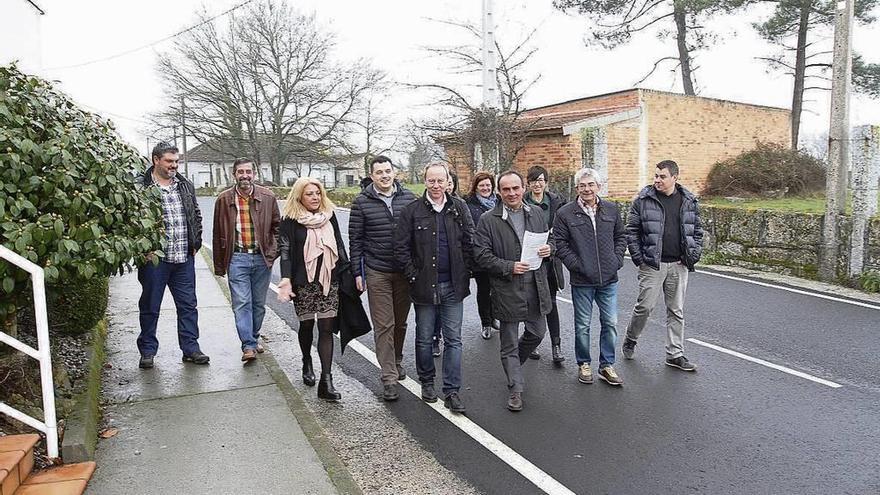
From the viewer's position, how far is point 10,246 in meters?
3.54

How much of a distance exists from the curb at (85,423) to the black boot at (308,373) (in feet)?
5.13

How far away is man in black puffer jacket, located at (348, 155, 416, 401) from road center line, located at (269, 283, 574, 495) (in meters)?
0.37

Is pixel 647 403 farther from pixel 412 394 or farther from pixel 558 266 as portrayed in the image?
pixel 412 394

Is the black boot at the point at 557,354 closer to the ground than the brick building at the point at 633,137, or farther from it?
closer to the ground

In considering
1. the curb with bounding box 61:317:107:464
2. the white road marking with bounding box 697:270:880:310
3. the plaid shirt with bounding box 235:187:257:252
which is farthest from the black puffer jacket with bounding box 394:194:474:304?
the white road marking with bounding box 697:270:880:310

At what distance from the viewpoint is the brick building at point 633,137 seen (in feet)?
59.0

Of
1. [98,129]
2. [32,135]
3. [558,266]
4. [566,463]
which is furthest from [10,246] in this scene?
[558,266]

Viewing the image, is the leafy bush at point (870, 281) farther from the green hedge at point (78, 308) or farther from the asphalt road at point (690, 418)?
the green hedge at point (78, 308)

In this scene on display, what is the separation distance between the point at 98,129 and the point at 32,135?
917 millimetres

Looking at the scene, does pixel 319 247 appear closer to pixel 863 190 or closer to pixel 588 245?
pixel 588 245

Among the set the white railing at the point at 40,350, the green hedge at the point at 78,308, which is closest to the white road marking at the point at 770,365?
the white railing at the point at 40,350

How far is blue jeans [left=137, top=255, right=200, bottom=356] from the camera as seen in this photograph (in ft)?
18.2

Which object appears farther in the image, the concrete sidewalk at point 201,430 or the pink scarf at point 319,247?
the pink scarf at point 319,247

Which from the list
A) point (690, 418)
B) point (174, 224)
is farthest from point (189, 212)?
point (690, 418)
